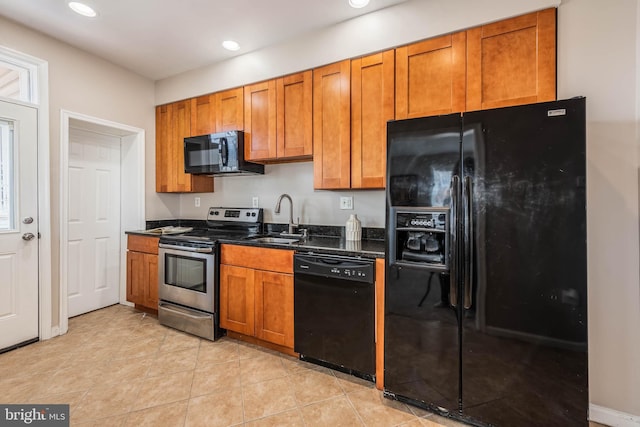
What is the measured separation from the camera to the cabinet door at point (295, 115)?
255 centimetres

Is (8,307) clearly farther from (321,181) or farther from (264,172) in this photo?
(321,181)

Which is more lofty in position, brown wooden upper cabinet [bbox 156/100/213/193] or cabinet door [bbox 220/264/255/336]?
brown wooden upper cabinet [bbox 156/100/213/193]

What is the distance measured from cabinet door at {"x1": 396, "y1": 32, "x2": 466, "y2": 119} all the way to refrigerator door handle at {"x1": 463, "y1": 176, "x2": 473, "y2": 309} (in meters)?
0.69

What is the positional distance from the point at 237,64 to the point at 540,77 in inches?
99.8

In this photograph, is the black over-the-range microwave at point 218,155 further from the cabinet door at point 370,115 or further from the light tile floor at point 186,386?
the light tile floor at point 186,386

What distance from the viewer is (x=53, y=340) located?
104 inches

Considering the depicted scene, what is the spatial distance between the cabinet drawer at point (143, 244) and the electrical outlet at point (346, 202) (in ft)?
6.27

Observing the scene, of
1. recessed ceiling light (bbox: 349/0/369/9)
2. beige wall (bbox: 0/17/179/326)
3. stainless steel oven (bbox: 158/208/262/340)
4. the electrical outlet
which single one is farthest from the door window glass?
recessed ceiling light (bbox: 349/0/369/9)

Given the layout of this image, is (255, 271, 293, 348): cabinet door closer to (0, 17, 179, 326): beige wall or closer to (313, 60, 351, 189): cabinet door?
(313, 60, 351, 189): cabinet door

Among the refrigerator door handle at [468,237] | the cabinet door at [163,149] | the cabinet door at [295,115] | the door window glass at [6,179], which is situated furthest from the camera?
the cabinet door at [163,149]

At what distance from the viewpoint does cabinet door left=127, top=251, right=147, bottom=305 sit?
319cm

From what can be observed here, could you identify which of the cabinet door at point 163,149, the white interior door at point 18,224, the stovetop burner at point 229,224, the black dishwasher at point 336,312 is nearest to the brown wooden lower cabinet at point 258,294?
the black dishwasher at point 336,312

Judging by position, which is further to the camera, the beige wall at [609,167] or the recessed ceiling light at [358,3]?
the recessed ceiling light at [358,3]

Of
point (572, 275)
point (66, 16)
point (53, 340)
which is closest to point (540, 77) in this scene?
point (572, 275)
